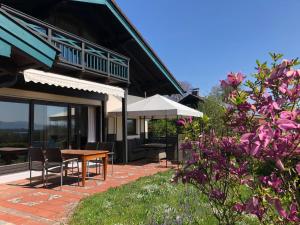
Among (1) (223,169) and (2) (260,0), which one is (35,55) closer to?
(1) (223,169)

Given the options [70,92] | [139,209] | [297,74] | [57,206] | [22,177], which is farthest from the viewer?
[70,92]

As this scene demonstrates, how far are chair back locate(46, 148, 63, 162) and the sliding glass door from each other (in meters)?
2.94

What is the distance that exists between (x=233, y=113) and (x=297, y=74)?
2.29 feet

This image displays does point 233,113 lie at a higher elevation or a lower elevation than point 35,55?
lower

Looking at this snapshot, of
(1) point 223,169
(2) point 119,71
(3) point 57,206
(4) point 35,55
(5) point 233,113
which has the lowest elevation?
(3) point 57,206

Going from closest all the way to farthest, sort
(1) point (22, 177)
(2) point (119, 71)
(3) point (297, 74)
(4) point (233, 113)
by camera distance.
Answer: (3) point (297, 74) → (4) point (233, 113) → (1) point (22, 177) → (2) point (119, 71)

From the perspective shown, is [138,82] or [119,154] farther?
[138,82]

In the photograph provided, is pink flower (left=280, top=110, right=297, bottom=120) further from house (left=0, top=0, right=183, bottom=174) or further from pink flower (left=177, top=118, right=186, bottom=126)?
house (left=0, top=0, right=183, bottom=174)

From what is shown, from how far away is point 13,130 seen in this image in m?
10.3

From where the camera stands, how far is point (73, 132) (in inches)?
522

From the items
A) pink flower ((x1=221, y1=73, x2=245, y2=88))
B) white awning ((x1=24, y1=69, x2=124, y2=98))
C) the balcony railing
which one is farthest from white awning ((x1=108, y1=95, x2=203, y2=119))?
pink flower ((x1=221, y1=73, x2=245, y2=88))

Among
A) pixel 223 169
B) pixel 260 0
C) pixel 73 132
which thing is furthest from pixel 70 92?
pixel 223 169

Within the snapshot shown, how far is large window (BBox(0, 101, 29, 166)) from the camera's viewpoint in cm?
992

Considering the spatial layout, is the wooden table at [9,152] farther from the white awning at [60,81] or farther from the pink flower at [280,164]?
the pink flower at [280,164]
